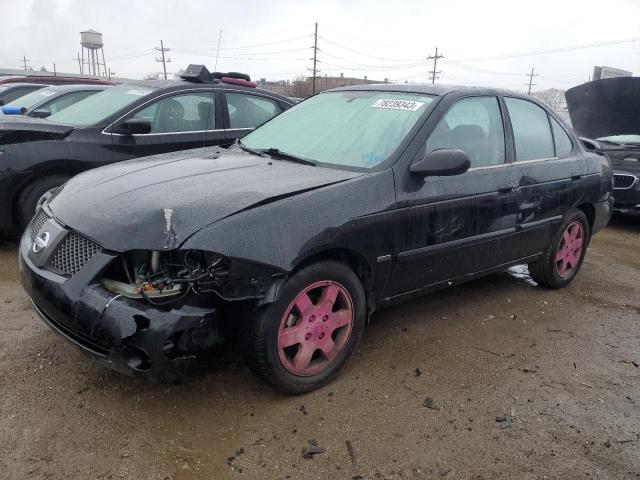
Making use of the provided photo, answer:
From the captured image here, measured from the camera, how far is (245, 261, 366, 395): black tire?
248 centimetres

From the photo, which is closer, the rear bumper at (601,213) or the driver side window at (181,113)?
the rear bumper at (601,213)

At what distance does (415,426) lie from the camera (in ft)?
8.50

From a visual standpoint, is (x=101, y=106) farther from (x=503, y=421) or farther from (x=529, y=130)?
(x=503, y=421)

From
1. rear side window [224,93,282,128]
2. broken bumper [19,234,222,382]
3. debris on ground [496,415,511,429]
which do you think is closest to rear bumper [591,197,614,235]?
debris on ground [496,415,511,429]

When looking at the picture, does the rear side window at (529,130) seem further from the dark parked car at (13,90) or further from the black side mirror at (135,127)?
the dark parked car at (13,90)

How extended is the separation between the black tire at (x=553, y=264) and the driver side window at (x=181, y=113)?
3.55 m

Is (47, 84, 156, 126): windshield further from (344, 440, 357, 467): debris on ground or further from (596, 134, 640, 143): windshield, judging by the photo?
(596, 134, 640, 143): windshield

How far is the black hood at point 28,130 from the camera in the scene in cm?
458

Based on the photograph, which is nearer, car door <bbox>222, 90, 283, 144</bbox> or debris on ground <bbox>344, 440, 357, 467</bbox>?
debris on ground <bbox>344, 440, 357, 467</bbox>

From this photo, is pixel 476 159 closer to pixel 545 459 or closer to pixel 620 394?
pixel 620 394

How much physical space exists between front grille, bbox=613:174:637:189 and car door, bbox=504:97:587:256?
338 cm

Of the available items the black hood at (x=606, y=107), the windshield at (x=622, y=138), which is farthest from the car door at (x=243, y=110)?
the windshield at (x=622, y=138)

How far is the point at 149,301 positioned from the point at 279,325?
63cm

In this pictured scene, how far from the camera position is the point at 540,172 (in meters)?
3.97
